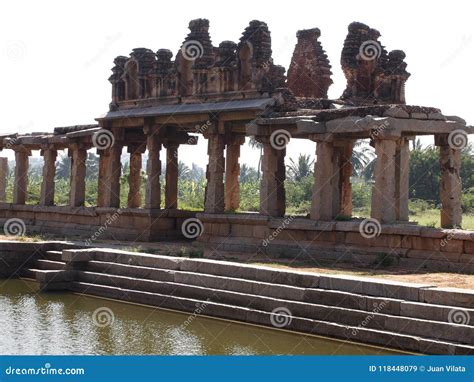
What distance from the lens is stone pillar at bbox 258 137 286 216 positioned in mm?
18969

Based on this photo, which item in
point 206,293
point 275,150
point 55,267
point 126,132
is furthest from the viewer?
point 126,132

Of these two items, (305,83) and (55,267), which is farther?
(305,83)

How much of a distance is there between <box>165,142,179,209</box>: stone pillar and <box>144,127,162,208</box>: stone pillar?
90 cm

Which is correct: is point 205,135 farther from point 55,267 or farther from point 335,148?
point 55,267

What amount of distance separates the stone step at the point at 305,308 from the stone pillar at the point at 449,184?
594cm

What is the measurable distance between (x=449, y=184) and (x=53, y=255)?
8667mm

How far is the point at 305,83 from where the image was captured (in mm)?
22000

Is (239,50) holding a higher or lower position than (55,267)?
higher

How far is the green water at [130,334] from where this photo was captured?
11438 millimetres

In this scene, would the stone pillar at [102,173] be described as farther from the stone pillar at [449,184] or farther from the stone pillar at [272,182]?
the stone pillar at [449,184]

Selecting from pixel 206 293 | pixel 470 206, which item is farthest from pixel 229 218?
pixel 470 206

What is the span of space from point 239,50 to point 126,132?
5635 millimetres
